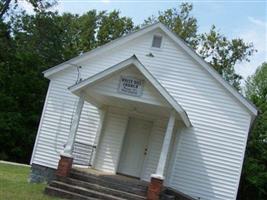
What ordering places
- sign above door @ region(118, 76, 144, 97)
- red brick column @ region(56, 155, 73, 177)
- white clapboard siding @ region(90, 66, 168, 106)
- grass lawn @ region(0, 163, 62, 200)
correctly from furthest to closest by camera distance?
red brick column @ region(56, 155, 73, 177)
sign above door @ region(118, 76, 144, 97)
white clapboard siding @ region(90, 66, 168, 106)
grass lawn @ region(0, 163, 62, 200)

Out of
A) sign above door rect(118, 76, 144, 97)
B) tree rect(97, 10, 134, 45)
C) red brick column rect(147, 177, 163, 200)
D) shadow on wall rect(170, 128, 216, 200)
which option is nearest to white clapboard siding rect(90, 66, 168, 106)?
sign above door rect(118, 76, 144, 97)

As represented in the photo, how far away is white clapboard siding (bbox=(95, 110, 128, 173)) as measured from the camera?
17.7 meters

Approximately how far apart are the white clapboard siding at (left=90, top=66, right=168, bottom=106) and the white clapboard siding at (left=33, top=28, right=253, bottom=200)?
2726mm

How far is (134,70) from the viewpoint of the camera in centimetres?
1510

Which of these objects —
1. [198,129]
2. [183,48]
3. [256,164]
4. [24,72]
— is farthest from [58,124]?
[256,164]

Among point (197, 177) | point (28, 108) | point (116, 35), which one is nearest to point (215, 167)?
point (197, 177)

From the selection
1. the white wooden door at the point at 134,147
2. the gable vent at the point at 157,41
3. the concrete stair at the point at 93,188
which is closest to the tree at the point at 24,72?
the gable vent at the point at 157,41

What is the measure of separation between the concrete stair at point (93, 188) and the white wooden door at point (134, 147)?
2.48 metres

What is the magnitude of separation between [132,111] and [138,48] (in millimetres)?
2431

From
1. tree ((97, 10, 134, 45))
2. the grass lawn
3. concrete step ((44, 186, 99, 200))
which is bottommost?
the grass lawn

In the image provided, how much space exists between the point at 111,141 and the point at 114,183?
319 cm

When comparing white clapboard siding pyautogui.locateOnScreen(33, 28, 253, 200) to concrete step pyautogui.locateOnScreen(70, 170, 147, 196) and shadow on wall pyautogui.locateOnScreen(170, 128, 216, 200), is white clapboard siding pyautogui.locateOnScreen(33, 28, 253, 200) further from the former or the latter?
concrete step pyautogui.locateOnScreen(70, 170, 147, 196)

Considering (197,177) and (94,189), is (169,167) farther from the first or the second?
(94,189)

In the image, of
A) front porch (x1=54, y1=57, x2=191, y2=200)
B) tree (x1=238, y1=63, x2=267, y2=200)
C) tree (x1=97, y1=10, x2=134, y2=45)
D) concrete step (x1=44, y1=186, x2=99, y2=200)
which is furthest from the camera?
tree (x1=97, y1=10, x2=134, y2=45)
